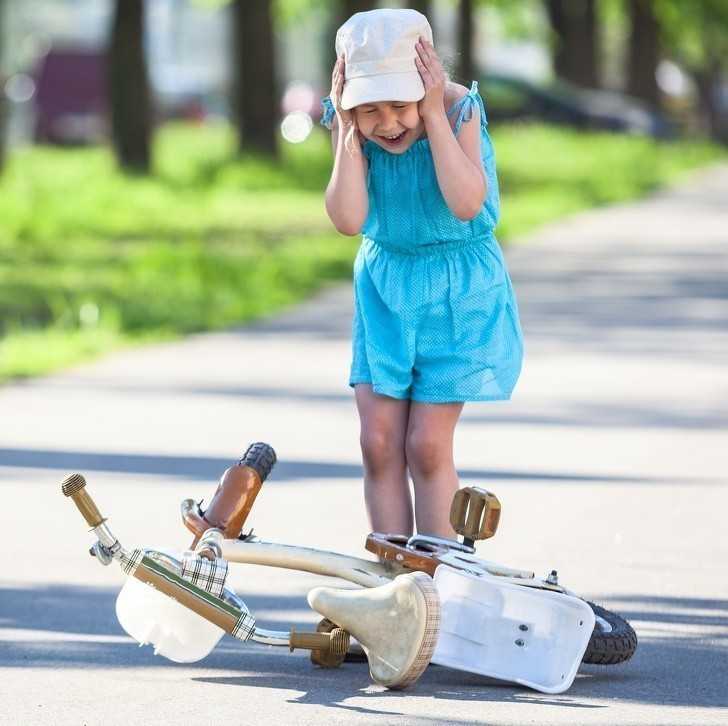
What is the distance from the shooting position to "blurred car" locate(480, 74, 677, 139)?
37562 millimetres

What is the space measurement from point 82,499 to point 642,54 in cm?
4398

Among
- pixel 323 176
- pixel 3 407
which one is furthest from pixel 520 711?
pixel 323 176

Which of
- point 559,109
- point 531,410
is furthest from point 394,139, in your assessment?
point 559,109

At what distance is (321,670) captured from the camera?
5031 mm

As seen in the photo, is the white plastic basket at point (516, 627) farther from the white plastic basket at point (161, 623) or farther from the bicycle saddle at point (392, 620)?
the white plastic basket at point (161, 623)

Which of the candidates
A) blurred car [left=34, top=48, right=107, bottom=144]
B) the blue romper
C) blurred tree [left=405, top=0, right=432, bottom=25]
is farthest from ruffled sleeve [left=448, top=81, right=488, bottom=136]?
blurred car [left=34, top=48, right=107, bottom=144]

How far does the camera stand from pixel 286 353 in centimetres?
1132

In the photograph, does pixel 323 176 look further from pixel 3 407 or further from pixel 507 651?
pixel 507 651

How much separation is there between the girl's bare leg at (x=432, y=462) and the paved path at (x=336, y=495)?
409 mm

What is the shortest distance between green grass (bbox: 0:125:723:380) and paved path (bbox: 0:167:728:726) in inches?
25.9

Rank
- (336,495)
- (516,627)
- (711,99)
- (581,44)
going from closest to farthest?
1. (516,627)
2. (336,495)
3. (581,44)
4. (711,99)

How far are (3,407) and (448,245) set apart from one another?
4.88 m

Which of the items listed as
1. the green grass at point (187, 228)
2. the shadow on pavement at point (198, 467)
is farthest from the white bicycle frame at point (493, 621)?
the green grass at point (187, 228)

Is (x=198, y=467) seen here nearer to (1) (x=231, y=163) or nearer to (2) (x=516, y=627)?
(2) (x=516, y=627)
